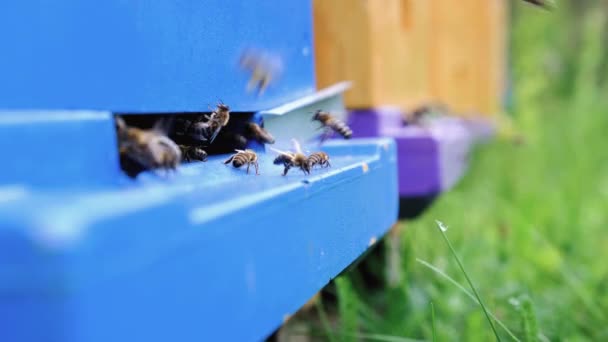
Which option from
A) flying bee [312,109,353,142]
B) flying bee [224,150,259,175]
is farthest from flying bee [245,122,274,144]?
flying bee [312,109,353,142]

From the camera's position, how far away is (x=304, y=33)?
4.39ft

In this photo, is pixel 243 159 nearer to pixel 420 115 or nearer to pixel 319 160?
pixel 319 160

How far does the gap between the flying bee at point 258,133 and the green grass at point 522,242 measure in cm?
33

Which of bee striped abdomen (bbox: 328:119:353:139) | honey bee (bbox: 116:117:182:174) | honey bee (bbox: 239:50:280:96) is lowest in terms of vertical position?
bee striped abdomen (bbox: 328:119:353:139)

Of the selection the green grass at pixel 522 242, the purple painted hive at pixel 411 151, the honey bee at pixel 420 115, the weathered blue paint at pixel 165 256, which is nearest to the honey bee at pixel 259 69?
the weathered blue paint at pixel 165 256

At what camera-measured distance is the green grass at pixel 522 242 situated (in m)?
1.71

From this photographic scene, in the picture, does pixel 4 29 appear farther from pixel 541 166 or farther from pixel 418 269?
pixel 541 166

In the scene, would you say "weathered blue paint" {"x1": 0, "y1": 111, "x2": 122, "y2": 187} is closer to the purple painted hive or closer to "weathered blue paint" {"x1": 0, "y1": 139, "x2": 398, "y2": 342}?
"weathered blue paint" {"x1": 0, "y1": 139, "x2": 398, "y2": 342}

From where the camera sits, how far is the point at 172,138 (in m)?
0.96

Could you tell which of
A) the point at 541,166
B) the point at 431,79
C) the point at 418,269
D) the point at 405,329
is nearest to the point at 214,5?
the point at 405,329

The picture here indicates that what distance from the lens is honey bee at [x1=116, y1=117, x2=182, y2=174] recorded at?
0.69 metres

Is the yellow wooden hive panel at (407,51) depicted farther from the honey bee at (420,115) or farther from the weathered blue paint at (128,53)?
the weathered blue paint at (128,53)

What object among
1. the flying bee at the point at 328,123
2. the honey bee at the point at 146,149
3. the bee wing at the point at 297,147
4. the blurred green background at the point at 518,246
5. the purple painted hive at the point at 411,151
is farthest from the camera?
the purple painted hive at the point at 411,151

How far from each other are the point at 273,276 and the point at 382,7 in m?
1.47
